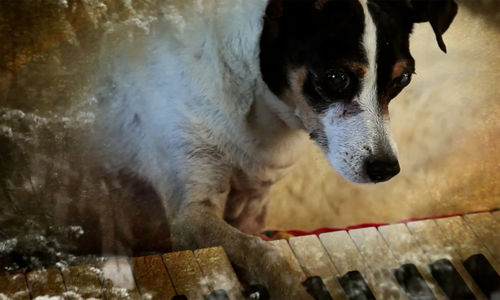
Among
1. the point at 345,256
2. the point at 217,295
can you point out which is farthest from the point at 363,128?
the point at 217,295

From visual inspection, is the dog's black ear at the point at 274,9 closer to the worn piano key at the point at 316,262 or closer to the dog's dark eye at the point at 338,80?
the dog's dark eye at the point at 338,80

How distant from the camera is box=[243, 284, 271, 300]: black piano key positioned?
3.19 feet

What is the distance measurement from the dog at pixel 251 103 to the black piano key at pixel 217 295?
0.22 feet

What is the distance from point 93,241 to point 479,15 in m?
0.77

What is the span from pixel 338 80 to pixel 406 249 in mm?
305

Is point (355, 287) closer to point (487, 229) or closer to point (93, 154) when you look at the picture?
point (487, 229)

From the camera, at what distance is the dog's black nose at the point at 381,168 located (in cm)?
100

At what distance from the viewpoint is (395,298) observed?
105cm

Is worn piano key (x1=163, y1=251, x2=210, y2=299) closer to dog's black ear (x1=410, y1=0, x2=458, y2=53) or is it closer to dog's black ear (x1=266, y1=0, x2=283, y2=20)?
dog's black ear (x1=266, y1=0, x2=283, y2=20)

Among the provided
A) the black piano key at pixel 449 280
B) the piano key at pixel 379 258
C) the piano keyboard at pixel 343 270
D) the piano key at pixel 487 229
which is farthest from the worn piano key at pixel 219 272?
the piano key at pixel 487 229

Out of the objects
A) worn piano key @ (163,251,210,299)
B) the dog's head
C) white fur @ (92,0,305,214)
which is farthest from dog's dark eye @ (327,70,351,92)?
worn piano key @ (163,251,210,299)

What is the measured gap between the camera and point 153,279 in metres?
0.92

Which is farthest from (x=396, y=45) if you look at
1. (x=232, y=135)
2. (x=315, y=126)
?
(x=232, y=135)

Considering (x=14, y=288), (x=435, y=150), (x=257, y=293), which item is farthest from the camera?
(x=435, y=150)
